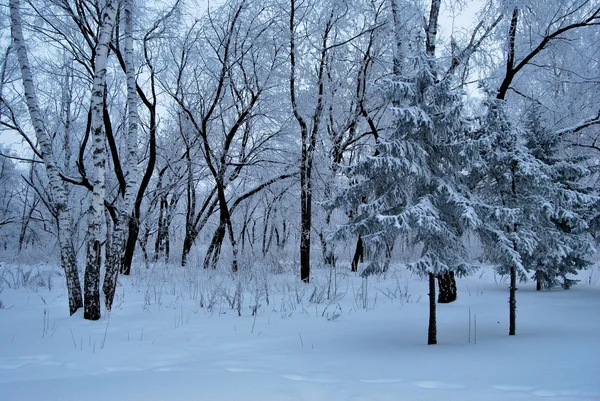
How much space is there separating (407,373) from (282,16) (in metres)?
11.5

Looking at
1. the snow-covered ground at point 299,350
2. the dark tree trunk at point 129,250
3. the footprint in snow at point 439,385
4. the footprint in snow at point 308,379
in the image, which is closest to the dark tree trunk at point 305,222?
the snow-covered ground at point 299,350

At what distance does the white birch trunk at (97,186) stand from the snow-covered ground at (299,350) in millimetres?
472

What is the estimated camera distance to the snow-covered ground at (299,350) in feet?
10.4

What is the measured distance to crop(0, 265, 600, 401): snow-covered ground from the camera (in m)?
3.17

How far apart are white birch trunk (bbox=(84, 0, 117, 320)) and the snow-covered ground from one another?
1.55ft

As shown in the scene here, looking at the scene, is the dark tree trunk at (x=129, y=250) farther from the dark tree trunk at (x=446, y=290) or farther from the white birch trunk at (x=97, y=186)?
the dark tree trunk at (x=446, y=290)

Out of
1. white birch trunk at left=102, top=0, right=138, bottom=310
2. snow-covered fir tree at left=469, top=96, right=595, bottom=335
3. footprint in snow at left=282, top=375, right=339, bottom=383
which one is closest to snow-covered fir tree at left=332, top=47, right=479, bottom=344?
snow-covered fir tree at left=469, top=96, right=595, bottom=335

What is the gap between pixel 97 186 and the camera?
6.38 metres

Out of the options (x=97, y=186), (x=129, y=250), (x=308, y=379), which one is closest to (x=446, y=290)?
(x=308, y=379)

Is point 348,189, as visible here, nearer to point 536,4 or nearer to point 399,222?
point 399,222

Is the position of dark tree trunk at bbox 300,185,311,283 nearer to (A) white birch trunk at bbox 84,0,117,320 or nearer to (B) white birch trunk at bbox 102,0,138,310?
(B) white birch trunk at bbox 102,0,138,310

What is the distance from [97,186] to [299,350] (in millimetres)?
4389

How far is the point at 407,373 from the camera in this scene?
379cm

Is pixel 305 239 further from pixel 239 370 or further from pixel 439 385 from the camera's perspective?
pixel 439 385
